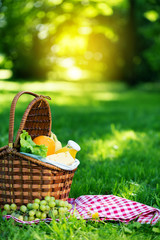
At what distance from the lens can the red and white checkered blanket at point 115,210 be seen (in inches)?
88.8

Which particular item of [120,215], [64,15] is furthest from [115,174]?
[64,15]

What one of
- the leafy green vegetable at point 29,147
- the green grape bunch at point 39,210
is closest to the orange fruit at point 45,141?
the leafy green vegetable at point 29,147

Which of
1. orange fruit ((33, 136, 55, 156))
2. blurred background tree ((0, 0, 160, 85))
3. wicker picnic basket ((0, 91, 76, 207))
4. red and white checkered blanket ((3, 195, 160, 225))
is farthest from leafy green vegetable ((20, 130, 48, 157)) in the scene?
blurred background tree ((0, 0, 160, 85))

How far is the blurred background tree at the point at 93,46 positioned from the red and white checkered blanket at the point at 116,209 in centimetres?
1067

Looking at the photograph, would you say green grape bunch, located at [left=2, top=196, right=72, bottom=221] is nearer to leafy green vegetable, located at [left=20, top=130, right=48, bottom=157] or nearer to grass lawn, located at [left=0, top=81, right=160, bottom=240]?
grass lawn, located at [left=0, top=81, right=160, bottom=240]

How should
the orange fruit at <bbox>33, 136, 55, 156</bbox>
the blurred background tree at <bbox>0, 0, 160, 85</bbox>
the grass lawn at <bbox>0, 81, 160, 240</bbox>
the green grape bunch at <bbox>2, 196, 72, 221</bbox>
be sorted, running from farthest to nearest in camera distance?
the blurred background tree at <bbox>0, 0, 160, 85</bbox>, the orange fruit at <bbox>33, 136, 55, 156</bbox>, the green grape bunch at <bbox>2, 196, 72, 221</bbox>, the grass lawn at <bbox>0, 81, 160, 240</bbox>

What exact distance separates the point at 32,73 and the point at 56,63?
4848 millimetres

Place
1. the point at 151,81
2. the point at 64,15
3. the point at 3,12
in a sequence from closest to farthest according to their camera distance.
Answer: the point at 3,12 < the point at 64,15 < the point at 151,81

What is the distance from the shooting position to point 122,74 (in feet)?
113

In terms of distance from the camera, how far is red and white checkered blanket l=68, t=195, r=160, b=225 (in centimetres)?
227

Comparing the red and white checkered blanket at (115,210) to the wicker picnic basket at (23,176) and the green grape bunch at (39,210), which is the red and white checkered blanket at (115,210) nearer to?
the green grape bunch at (39,210)

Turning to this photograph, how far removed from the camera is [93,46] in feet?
114

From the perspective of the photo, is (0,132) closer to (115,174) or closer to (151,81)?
(115,174)

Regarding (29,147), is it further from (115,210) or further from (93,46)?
(93,46)
